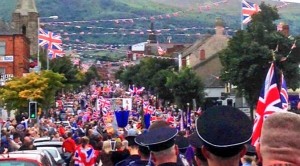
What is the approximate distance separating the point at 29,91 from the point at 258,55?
41.0 ft

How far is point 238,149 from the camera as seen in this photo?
16.1ft

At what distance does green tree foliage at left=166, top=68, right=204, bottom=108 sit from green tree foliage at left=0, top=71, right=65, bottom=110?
19146 millimetres

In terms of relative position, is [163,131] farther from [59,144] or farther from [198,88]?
[198,88]

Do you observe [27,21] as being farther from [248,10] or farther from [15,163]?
[15,163]

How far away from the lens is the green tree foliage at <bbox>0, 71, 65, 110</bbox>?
2064 inches

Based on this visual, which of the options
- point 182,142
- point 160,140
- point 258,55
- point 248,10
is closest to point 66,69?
point 248,10

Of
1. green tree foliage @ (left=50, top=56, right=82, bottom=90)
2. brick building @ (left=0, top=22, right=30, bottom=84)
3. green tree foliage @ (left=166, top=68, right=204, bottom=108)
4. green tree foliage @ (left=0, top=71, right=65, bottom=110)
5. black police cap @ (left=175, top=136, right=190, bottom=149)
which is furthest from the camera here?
green tree foliage @ (left=50, top=56, right=82, bottom=90)

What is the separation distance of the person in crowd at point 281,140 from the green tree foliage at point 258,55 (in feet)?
153

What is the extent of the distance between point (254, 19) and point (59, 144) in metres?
27.1

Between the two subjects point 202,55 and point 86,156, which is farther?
point 202,55

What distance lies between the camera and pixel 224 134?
493 cm

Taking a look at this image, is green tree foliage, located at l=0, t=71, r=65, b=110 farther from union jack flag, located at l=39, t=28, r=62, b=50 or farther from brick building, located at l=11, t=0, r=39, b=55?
brick building, located at l=11, t=0, r=39, b=55

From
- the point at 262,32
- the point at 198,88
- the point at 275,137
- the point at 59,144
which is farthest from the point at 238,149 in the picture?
the point at 198,88

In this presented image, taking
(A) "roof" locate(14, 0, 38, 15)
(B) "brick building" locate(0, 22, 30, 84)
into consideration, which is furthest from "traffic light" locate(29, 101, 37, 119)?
(A) "roof" locate(14, 0, 38, 15)
